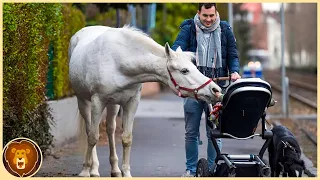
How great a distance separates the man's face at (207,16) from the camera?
9516 mm

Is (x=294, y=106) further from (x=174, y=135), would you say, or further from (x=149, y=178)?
(x=149, y=178)

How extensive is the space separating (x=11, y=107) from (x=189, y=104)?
2417mm

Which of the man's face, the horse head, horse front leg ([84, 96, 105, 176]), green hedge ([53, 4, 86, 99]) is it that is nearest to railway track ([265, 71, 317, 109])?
green hedge ([53, 4, 86, 99])

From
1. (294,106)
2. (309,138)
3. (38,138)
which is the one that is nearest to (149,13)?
(294,106)

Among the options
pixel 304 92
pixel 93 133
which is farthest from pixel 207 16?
pixel 304 92

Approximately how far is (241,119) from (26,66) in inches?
136

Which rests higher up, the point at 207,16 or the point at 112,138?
the point at 207,16

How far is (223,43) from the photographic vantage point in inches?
384

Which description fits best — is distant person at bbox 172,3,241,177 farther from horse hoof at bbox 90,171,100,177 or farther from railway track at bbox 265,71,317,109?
railway track at bbox 265,71,317,109

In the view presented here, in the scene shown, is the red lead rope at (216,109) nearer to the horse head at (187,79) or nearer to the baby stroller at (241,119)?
the baby stroller at (241,119)

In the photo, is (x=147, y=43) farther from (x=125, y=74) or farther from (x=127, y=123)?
(x=127, y=123)

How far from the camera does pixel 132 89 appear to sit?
9.81 m

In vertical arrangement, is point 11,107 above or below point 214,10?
below

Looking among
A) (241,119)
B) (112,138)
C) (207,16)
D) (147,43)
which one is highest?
(207,16)
